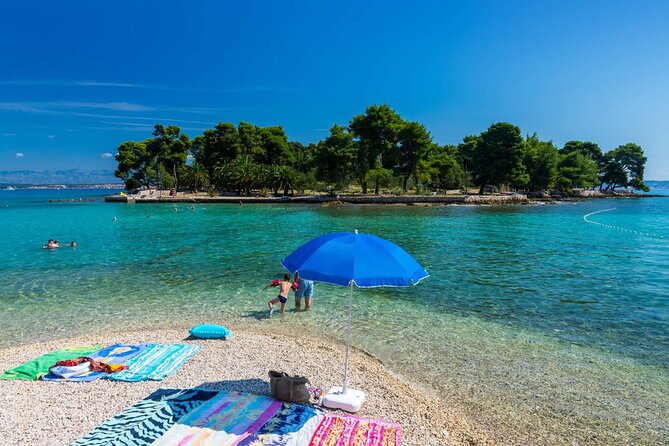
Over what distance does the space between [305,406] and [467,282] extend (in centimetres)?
1175

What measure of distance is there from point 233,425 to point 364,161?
6743 centimetres

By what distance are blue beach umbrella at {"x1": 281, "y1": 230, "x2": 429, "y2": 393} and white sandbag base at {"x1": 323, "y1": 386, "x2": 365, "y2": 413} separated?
207 cm

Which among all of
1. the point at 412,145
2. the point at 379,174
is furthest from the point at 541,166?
A: the point at 379,174

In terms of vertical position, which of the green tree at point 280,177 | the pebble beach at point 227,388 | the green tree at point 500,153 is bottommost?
the pebble beach at point 227,388

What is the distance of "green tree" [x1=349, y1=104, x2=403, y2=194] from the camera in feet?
228

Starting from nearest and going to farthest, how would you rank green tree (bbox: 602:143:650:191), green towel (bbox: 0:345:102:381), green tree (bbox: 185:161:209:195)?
1. green towel (bbox: 0:345:102:381)
2. green tree (bbox: 185:161:209:195)
3. green tree (bbox: 602:143:650:191)

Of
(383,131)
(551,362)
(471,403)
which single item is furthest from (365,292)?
(383,131)

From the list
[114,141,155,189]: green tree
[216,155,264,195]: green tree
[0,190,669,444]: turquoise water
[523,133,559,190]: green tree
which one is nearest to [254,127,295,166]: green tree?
[216,155,264,195]: green tree

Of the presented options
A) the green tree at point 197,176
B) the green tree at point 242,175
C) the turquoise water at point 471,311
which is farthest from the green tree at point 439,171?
the green tree at point 197,176

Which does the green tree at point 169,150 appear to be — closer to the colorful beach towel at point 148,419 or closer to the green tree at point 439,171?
the green tree at point 439,171

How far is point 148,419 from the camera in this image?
17.6 feet

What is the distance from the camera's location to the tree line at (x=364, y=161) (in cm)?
7006

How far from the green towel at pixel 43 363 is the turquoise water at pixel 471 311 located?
8.22 feet

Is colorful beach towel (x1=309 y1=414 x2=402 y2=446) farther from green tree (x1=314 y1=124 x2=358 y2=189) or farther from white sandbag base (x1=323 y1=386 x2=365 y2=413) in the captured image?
green tree (x1=314 y1=124 x2=358 y2=189)
